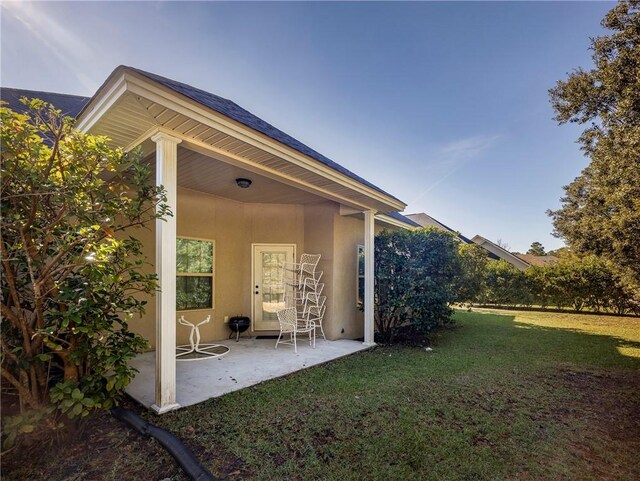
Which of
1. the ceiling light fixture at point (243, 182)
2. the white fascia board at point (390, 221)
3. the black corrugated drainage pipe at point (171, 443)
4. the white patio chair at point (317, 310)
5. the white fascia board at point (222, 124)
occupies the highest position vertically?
the white fascia board at point (222, 124)

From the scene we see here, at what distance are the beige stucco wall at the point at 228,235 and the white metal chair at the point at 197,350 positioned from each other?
446mm

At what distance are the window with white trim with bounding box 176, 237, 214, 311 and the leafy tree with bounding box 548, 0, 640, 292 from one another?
9.18 metres

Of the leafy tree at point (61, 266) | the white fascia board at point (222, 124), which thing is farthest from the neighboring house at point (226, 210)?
the leafy tree at point (61, 266)

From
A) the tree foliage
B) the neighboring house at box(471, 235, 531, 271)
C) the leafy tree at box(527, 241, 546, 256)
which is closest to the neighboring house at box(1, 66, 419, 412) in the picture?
the tree foliage

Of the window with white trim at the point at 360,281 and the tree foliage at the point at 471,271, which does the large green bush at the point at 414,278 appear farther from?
the tree foliage at the point at 471,271

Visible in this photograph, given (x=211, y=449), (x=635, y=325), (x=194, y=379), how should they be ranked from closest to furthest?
(x=211, y=449), (x=194, y=379), (x=635, y=325)

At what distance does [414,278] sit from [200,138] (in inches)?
213

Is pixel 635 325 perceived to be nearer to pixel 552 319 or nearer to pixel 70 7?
pixel 552 319

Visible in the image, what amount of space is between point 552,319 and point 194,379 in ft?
42.5

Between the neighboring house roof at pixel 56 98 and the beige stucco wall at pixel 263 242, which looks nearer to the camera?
the beige stucco wall at pixel 263 242

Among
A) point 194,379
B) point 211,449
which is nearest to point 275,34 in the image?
point 194,379

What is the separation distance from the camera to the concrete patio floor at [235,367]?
12.8 feet

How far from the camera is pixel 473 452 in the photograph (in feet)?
8.91

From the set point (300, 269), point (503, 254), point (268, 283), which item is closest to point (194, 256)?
point (268, 283)
